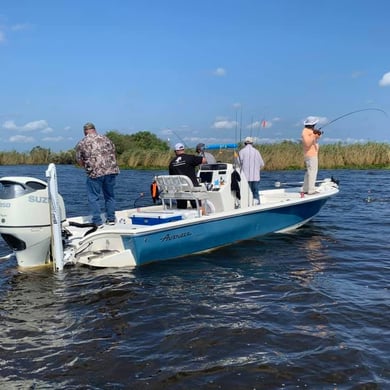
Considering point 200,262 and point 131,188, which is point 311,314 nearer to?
point 200,262

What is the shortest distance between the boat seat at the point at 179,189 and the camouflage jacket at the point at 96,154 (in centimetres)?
Answer: 104

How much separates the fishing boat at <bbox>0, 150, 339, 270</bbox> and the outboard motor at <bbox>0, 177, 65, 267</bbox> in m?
0.01

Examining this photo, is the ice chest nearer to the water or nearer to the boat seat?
the boat seat

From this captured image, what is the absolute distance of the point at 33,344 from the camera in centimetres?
448

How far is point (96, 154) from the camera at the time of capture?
7328 mm

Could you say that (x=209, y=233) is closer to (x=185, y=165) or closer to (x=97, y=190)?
(x=185, y=165)

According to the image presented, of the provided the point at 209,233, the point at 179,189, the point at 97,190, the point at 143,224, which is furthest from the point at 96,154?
the point at 209,233

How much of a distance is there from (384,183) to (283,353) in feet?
56.7

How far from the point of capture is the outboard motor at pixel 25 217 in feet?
20.7

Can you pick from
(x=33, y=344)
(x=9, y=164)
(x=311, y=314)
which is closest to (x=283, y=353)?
(x=311, y=314)

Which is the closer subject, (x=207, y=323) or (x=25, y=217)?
(x=207, y=323)

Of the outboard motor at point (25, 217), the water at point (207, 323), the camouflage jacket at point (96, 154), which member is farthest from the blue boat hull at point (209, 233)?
the camouflage jacket at point (96, 154)

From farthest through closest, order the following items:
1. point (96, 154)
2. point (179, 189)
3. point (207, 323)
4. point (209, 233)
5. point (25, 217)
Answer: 1. point (179, 189)
2. point (209, 233)
3. point (96, 154)
4. point (25, 217)
5. point (207, 323)

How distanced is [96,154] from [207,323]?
3.44m
